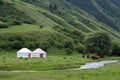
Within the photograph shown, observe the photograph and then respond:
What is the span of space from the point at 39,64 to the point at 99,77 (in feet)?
118

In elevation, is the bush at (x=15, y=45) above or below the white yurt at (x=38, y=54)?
above

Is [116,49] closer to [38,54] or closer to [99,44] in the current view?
[99,44]

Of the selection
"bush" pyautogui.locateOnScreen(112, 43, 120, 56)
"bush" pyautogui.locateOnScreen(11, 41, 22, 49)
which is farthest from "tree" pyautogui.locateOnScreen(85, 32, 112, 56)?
"bush" pyautogui.locateOnScreen(11, 41, 22, 49)

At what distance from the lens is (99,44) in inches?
7180

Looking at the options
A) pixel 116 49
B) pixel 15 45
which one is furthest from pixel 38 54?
pixel 116 49

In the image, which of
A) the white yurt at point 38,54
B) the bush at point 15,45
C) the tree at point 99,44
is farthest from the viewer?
the tree at point 99,44

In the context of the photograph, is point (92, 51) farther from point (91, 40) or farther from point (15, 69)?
point (15, 69)

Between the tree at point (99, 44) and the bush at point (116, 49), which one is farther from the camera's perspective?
the bush at point (116, 49)

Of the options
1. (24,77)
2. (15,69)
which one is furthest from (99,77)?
(15,69)

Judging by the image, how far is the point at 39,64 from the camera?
110875 millimetres

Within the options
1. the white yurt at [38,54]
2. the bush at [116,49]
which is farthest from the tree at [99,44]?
the white yurt at [38,54]

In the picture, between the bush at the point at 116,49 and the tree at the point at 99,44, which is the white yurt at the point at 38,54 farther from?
the bush at the point at 116,49

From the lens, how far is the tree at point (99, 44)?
181 metres

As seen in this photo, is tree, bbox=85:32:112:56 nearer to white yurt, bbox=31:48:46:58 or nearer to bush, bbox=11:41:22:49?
bush, bbox=11:41:22:49
